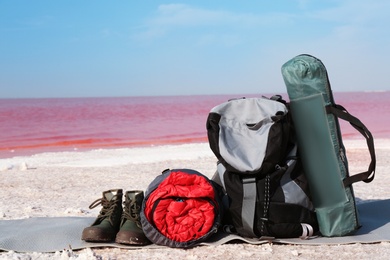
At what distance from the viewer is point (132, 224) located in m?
3.92

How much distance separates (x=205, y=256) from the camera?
140 inches

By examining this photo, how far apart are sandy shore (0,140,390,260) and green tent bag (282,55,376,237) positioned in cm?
29

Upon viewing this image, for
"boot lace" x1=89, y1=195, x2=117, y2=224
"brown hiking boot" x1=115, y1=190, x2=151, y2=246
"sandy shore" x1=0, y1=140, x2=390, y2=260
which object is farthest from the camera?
"boot lace" x1=89, y1=195, x2=117, y2=224

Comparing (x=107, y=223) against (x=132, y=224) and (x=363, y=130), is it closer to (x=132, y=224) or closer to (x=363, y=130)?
(x=132, y=224)

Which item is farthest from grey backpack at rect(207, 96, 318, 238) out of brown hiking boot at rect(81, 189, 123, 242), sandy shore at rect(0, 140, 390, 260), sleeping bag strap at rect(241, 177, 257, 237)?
brown hiking boot at rect(81, 189, 123, 242)

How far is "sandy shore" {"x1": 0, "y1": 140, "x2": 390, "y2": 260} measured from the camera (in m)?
3.60

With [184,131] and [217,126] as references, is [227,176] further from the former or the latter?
[184,131]

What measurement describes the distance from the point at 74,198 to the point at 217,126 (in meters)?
2.73

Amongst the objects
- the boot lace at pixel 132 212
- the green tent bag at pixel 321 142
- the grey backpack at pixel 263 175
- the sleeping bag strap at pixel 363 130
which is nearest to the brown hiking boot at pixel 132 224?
the boot lace at pixel 132 212

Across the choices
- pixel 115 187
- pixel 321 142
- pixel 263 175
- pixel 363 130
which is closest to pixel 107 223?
pixel 263 175

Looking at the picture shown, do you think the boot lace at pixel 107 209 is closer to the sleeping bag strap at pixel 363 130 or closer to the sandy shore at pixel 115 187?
the sandy shore at pixel 115 187

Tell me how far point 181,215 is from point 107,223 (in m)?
0.63

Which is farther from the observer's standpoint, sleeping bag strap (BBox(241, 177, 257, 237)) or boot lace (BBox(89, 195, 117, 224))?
boot lace (BBox(89, 195, 117, 224))

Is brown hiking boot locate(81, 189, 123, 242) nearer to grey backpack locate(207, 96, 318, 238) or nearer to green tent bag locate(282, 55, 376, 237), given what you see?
grey backpack locate(207, 96, 318, 238)
